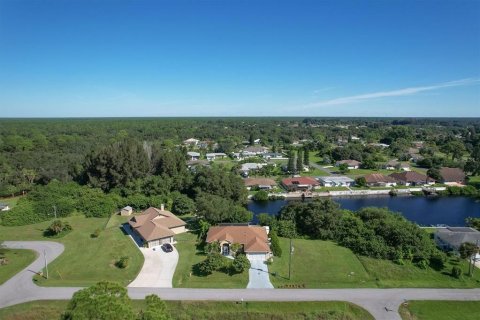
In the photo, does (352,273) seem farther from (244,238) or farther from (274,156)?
(274,156)

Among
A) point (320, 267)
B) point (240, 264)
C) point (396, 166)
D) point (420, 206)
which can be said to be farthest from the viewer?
point (396, 166)

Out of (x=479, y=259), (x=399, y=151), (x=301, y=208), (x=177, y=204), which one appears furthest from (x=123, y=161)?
(x=399, y=151)

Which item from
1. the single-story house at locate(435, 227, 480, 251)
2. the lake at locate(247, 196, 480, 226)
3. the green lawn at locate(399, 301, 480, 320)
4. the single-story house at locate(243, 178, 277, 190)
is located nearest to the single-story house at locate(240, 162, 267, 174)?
the single-story house at locate(243, 178, 277, 190)

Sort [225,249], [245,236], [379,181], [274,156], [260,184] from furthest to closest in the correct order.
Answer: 1. [274,156]
2. [379,181]
3. [260,184]
4. [245,236]
5. [225,249]

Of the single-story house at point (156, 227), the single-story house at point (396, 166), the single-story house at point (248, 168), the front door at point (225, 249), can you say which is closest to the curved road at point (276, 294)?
the front door at point (225, 249)

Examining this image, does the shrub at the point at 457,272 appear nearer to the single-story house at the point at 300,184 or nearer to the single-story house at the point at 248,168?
the single-story house at the point at 300,184

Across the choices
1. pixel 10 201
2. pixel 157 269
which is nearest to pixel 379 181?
pixel 157 269
